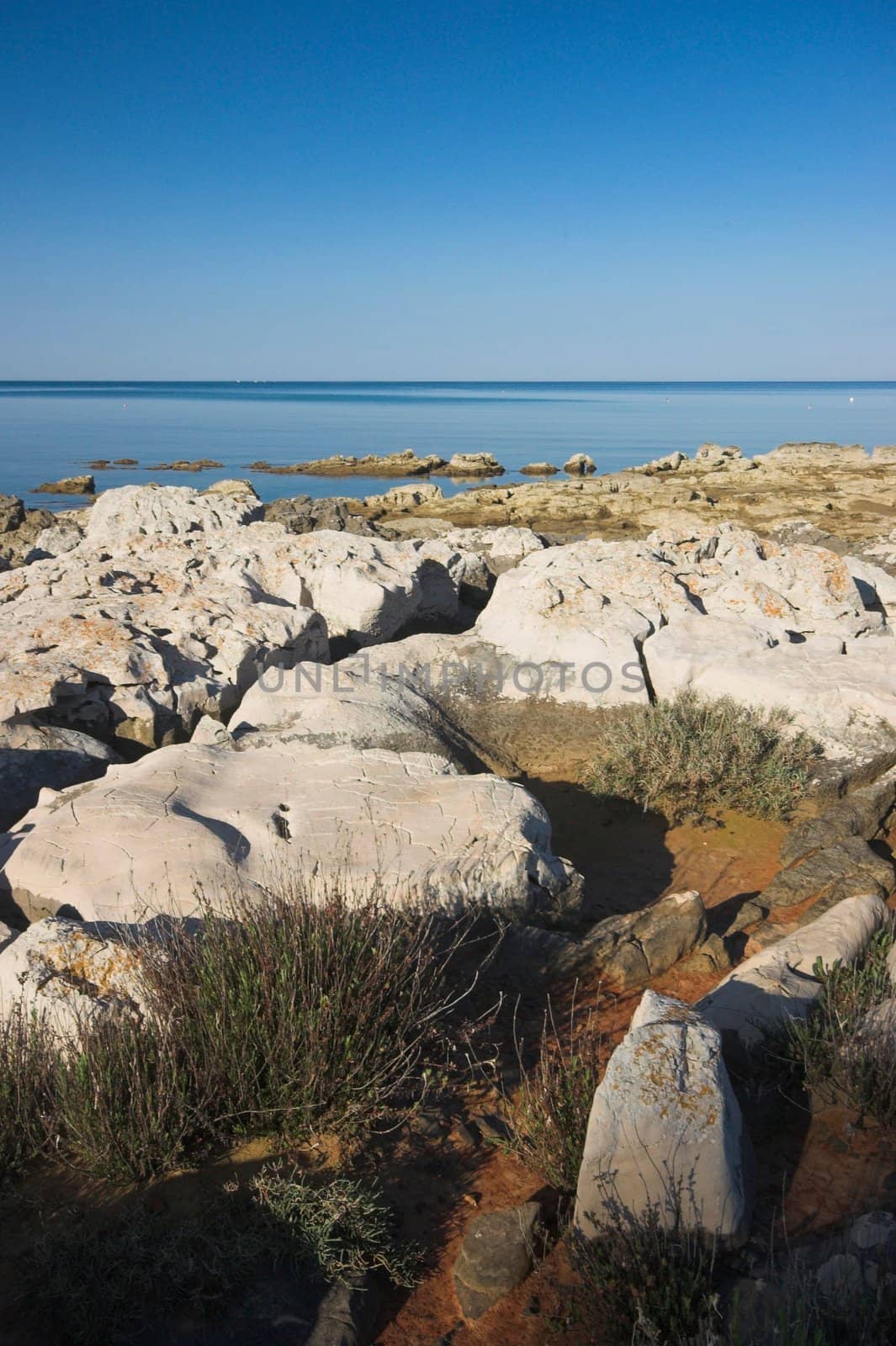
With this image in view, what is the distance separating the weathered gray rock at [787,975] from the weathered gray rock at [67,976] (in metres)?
2.54

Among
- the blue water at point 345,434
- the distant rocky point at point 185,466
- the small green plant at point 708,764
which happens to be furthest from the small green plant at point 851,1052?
the distant rocky point at point 185,466

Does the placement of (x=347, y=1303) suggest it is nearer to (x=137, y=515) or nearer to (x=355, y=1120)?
(x=355, y=1120)

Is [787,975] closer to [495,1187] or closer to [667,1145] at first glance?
[667,1145]

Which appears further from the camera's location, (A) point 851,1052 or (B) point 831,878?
(B) point 831,878

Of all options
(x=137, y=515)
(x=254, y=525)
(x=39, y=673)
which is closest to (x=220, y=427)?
(x=137, y=515)

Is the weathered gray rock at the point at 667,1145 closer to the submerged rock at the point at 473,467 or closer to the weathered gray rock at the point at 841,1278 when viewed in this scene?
the weathered gray rock at the point at 841,1278

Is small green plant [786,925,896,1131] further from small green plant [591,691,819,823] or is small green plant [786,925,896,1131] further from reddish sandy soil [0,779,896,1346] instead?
small green plant [591,691,819,823]

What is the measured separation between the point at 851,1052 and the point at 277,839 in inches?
122

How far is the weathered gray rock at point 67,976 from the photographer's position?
3631mm

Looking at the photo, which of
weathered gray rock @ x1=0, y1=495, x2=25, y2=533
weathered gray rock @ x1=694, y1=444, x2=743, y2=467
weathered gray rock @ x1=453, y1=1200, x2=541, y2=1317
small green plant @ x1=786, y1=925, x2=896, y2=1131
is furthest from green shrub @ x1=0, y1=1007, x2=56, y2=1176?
weathered gray rock @ x1=694, y1=444, x2=743, y2=467

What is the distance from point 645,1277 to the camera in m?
2.72

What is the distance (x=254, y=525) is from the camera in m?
11.9

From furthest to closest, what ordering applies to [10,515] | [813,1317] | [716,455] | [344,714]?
[716,455]
[10,515]
[344,714]
[813,1317]

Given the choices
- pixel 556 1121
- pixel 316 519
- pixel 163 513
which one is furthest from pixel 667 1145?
pixel 316 519
